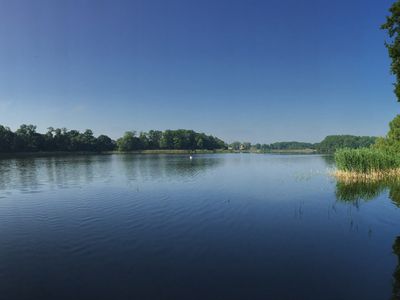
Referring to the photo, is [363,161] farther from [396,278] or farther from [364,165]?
[396,278]

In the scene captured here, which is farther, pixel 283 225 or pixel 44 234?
pixel 283 225

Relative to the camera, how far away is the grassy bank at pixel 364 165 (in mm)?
42812

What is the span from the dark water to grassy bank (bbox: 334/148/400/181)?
1289 centimetres

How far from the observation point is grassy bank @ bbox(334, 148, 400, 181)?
4281cm

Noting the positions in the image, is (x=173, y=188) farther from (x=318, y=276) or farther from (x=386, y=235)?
(x=318, y=276)

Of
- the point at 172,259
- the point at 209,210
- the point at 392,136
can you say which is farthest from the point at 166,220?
the point at 392,136

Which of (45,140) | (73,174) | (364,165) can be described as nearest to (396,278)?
(364,165)

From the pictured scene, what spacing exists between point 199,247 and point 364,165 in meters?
36.0

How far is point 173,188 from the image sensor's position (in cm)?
3728

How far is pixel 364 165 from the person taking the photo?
42875 millimetres

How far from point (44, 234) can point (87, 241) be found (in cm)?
336

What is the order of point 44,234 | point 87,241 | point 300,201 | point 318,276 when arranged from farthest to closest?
point 300,201, point 44,234, point 87,241, point 318,276

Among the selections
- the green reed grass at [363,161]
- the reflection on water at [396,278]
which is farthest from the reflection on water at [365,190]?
the reflection on water at [396,278]

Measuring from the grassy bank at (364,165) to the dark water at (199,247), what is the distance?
12895 millimetres
